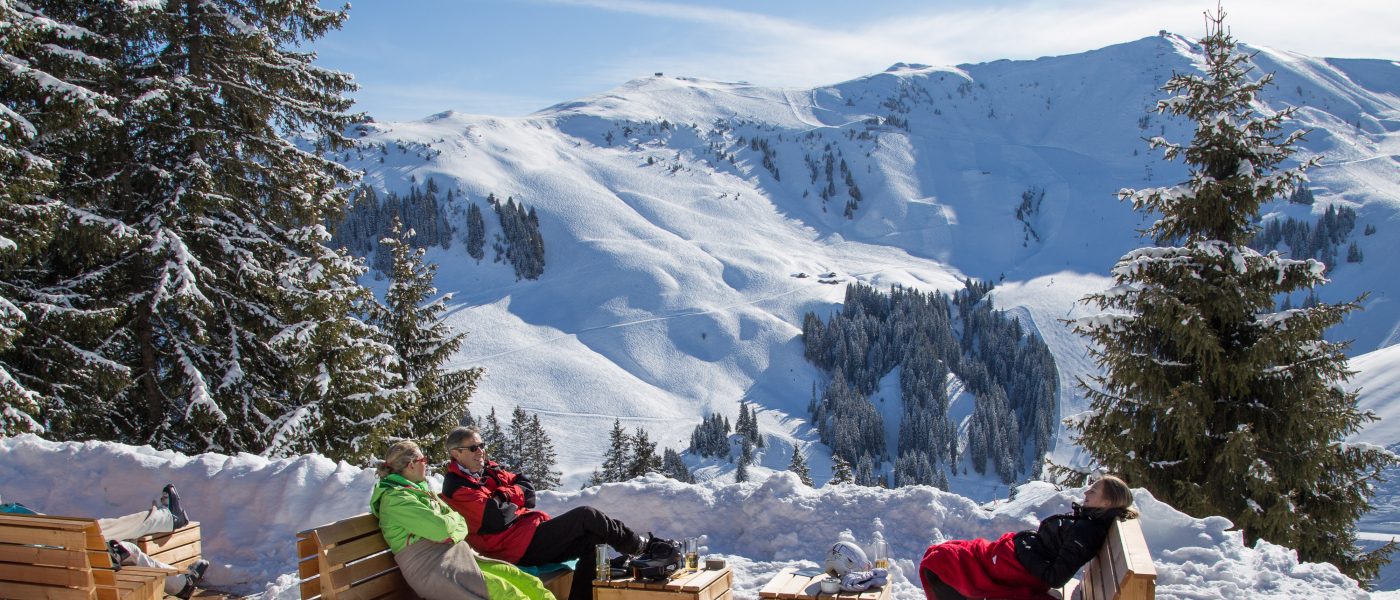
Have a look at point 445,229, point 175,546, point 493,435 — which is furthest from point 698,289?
point 175,546

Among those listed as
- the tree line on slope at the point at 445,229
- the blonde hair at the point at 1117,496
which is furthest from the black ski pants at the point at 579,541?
the tree line on slope at the point at 445,229

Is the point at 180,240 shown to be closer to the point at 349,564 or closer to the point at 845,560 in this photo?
the point at 349,564

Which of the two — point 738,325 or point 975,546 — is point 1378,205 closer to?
point 738,325

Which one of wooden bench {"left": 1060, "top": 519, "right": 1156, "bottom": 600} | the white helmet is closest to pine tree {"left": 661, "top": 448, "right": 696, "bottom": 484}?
the white helmet

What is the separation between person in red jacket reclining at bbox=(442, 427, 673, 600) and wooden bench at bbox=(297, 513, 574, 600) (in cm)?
65

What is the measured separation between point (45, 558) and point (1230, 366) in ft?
35.4

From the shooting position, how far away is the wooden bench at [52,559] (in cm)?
441

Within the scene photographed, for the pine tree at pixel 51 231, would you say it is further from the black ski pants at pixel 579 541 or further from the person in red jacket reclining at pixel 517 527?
the black ski pants at pixel 579 541

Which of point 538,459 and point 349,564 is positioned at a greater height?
point 349,564

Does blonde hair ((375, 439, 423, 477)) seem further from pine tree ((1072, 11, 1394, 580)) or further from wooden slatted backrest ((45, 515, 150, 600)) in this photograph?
pine tree ((1072, 11, 1394, 580))

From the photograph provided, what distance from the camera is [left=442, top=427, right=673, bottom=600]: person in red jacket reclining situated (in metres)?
5.38

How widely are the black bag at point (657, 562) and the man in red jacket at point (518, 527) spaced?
451 mm

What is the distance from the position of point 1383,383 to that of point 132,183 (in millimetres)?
47430

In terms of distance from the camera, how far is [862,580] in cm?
479
